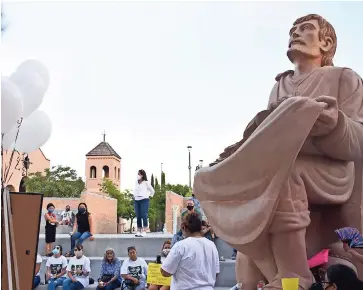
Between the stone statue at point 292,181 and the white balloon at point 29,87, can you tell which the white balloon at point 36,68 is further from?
the stone statue at point 292,181

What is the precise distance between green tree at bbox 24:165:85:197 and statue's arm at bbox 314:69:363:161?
3483 cm

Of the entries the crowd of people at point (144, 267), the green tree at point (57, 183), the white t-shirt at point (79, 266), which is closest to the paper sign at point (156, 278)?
the crowd of people at point (144, 267)

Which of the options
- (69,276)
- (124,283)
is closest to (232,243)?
(124,283)

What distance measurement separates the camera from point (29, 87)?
5629mm

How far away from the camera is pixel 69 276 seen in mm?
7520

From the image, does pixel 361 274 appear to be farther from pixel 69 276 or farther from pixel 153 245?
pixel 153 245

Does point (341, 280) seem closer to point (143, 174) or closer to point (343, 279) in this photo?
point (343, 279)

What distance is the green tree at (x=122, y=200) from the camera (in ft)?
143

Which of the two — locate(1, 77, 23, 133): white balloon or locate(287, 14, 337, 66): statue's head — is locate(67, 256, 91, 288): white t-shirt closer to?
locate(1, 77, 23, 133): white balloon

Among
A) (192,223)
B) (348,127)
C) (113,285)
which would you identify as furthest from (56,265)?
(348,127)

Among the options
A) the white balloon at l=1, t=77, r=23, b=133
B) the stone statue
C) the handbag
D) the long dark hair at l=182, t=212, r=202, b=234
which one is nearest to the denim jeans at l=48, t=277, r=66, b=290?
the white balloon at l=1, t=77, r=23, b=133

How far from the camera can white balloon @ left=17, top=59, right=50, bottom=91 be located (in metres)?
5.75

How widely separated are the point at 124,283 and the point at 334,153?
4.48 m

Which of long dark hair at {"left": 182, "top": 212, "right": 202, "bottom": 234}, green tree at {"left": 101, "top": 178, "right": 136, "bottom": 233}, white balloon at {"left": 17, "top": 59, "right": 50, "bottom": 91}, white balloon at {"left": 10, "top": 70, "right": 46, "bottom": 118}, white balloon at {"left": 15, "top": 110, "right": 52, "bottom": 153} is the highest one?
green tree at {"left": 101, "top": 178, "right": 136, "bottom": 233}
